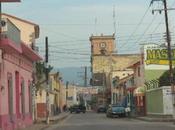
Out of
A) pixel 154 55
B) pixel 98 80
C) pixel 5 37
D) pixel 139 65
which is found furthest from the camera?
pixel 98 80

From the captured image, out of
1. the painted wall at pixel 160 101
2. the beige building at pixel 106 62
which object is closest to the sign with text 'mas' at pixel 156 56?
the painted wall at pixel 160 101

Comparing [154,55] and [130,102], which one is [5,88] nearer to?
[154,55]

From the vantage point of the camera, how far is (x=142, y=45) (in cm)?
7350

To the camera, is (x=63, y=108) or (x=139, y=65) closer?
(x=139, y=65)

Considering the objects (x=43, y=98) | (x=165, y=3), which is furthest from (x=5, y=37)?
(x=43, y=98)

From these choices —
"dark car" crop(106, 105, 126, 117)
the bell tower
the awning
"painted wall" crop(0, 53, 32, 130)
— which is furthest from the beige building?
"painted wall" crop(0, 53, 32, 130)

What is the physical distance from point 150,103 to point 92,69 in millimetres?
97015


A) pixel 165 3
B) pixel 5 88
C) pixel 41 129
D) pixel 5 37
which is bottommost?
pixel 41 129

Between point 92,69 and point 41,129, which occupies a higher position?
point 92,69

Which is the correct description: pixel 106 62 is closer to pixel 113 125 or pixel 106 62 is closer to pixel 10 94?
pixel 113 125

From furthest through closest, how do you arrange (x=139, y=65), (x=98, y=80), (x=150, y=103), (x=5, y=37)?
(x=98, y=80) < (x=139, y=65) < (x=150, y=103) < (x=5, y=37)

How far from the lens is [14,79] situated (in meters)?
40.8

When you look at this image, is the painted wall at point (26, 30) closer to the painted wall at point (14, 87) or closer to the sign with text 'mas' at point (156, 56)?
the painted wall at point (14, 87)

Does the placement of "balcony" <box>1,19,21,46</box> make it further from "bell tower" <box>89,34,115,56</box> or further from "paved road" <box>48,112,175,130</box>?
"bell tower" <box>89,34,115,56</box>
